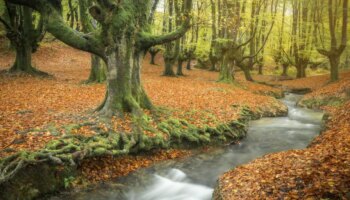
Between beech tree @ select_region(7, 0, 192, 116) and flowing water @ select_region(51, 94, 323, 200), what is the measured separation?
102 inches

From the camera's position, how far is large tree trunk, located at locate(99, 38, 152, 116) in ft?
35.2

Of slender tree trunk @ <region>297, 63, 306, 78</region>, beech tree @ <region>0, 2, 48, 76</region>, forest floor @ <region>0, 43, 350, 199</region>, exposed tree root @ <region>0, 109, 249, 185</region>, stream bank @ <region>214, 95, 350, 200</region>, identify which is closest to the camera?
stream bank @ <region>214, 95, 350, 200</region>

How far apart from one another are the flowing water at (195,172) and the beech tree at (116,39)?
8.54ft

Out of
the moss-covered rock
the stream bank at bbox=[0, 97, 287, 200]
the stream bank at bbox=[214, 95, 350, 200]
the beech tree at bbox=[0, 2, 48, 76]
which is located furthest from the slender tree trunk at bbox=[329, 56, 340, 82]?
the moss-covered rock

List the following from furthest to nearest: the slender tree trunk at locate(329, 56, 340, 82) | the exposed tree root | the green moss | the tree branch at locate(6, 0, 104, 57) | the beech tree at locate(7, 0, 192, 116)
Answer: the slender tree trunk at locate(329, 56, 340, 82)
the green moss
the beech tree at locate(7, 0, 192, 116)
the tree branch at locate(6, 0, 104, 57)
the exposed tree root

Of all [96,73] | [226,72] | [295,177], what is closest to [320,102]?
[226,72]

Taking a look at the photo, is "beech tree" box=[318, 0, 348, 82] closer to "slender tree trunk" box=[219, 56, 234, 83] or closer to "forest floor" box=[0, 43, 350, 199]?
"forest floor" box=[0, 43, 350, 199]

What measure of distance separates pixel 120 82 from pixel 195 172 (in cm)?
400

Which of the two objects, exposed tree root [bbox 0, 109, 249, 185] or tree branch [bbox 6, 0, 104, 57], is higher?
tree branch [bbox 6, 0, 104, 57]

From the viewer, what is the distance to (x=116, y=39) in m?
10.6

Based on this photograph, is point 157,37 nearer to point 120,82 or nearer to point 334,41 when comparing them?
point 120,82

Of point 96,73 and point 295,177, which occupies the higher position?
point 96,73

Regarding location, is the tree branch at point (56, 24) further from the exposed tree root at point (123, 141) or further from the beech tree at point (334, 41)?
the beech tree at point (334, 41)

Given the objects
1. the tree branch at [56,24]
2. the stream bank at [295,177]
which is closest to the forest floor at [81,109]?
the tree branch at [56,24]
